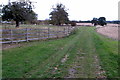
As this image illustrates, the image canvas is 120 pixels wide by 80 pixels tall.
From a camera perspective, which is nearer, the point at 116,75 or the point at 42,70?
the point at 116,75

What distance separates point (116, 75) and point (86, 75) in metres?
1.03

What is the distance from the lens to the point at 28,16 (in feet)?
69.8

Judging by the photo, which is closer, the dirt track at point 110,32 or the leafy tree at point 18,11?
the leafy tree at point 18,11

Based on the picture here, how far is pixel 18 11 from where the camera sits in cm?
2014

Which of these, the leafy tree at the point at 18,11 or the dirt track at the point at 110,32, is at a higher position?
the leafy tree at the point at 18,11

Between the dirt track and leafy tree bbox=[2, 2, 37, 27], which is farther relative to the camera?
the dirt track

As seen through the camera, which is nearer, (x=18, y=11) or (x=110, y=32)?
(x=18, y=11)

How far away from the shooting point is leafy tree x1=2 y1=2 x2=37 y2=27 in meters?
19.6

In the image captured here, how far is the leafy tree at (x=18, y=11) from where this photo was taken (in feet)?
64.2

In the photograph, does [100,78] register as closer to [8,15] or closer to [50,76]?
[50,76]

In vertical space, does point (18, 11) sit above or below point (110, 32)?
above

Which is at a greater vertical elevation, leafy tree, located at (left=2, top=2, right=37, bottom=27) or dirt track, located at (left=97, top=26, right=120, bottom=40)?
leafy tree, located at (left=2, top=2, right=37, bottom=27)

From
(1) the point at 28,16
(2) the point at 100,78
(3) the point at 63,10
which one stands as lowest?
(2) the point at 100,78

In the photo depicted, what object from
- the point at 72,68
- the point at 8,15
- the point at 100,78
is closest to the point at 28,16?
the point at 8,15
